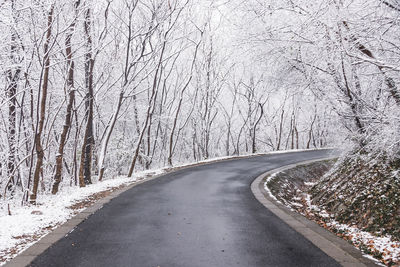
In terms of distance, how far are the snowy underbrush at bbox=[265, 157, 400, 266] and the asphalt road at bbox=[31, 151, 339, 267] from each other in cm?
140

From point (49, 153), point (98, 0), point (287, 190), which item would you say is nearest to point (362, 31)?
point (287, 190)

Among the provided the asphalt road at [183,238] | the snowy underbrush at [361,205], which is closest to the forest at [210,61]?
the snowy underbrush at [361,205]

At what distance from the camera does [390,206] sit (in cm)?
635

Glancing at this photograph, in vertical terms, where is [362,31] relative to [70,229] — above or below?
above

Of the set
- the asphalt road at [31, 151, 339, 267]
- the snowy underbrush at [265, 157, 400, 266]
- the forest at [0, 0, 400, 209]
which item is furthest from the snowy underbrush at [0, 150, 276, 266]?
the snowy underbrush at [265, 157, 400, 266]

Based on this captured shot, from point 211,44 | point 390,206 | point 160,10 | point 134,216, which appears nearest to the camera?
point 390,206

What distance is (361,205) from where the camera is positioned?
744 cm

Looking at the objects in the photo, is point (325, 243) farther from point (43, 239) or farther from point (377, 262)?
point (43, 239)

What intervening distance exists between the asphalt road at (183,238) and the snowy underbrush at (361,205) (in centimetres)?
140

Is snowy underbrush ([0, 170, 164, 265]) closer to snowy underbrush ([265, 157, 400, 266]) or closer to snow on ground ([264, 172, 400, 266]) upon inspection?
snow on ground ([264, 172, 400, 266])

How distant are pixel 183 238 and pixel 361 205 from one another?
15.8ft

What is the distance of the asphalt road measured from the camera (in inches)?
169

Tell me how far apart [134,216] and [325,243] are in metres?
3.98

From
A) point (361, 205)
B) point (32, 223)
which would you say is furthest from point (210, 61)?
point (32, 223)
